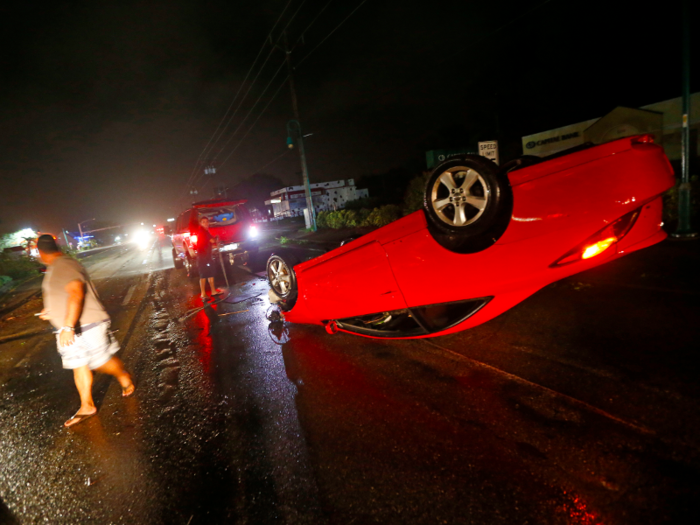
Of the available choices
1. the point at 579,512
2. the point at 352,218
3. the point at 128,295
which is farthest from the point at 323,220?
the point at 579,512

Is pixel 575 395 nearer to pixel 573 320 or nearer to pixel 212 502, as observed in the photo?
pixel 573 320

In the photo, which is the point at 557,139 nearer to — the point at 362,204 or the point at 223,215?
the point at 362,204

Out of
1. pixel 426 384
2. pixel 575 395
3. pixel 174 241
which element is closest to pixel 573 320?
pixel 575 395

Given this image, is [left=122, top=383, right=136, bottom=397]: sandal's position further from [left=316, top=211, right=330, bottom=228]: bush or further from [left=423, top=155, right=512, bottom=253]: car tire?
[left=316, top=211, right=330, bottom=228]: bush

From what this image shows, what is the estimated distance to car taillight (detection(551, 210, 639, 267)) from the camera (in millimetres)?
2711

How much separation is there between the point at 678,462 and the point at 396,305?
217 centimetres

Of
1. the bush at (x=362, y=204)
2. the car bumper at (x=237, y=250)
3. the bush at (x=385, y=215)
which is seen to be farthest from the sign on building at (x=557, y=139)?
the car bumper at (x=237, y=250)

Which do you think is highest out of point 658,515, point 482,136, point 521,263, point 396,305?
point 482,136

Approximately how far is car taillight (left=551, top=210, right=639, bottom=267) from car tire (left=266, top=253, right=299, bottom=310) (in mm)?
2865

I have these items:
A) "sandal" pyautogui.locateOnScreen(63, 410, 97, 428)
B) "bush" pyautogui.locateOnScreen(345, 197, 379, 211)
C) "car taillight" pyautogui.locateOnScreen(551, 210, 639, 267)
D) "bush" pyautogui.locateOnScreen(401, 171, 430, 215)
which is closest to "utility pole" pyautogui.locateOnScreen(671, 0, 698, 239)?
"car taillight" pyautogui.locateOnScreen(551, 210, 639, 267)

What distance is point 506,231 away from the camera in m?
2.78

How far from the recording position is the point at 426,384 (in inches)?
125

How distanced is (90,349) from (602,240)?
4.63m

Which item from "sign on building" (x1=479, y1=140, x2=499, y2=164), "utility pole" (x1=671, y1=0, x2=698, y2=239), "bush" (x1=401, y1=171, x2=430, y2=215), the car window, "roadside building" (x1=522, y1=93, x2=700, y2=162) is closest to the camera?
"utility pole" (x1=671, y1=0, x2=698, y2=239)
